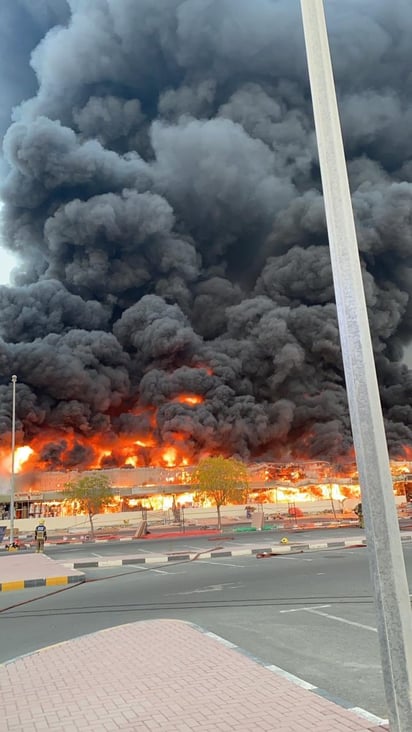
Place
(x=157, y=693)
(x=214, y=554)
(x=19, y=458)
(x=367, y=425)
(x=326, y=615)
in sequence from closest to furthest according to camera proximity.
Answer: (x=367, y=425) < (x=157, y=693) < (x=326, y=615) < (x=214, y=554) < (x=19, y=458)

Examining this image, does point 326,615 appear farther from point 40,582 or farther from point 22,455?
point 22,455

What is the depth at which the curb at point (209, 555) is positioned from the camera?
15.0m

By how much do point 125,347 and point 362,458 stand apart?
7945 cm

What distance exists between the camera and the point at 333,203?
3.34 meters

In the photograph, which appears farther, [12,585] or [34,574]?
[34,574]

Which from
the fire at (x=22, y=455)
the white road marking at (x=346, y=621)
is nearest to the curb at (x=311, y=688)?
the white road marking at (x=346, y=621)

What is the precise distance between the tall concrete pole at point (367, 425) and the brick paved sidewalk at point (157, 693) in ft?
3.73

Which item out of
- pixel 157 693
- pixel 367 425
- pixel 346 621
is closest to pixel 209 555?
pixel 346 621

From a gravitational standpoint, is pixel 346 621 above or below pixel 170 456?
below

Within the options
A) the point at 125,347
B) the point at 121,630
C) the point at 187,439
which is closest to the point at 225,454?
the point at 187,439

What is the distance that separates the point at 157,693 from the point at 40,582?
7.99 m

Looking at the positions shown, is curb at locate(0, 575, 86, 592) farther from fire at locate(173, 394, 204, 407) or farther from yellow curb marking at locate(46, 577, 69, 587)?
fire at locate(173, 394, 204, 407)

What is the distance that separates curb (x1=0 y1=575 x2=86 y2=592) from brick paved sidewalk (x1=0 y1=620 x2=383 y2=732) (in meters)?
5.76

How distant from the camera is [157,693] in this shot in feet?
14.3
